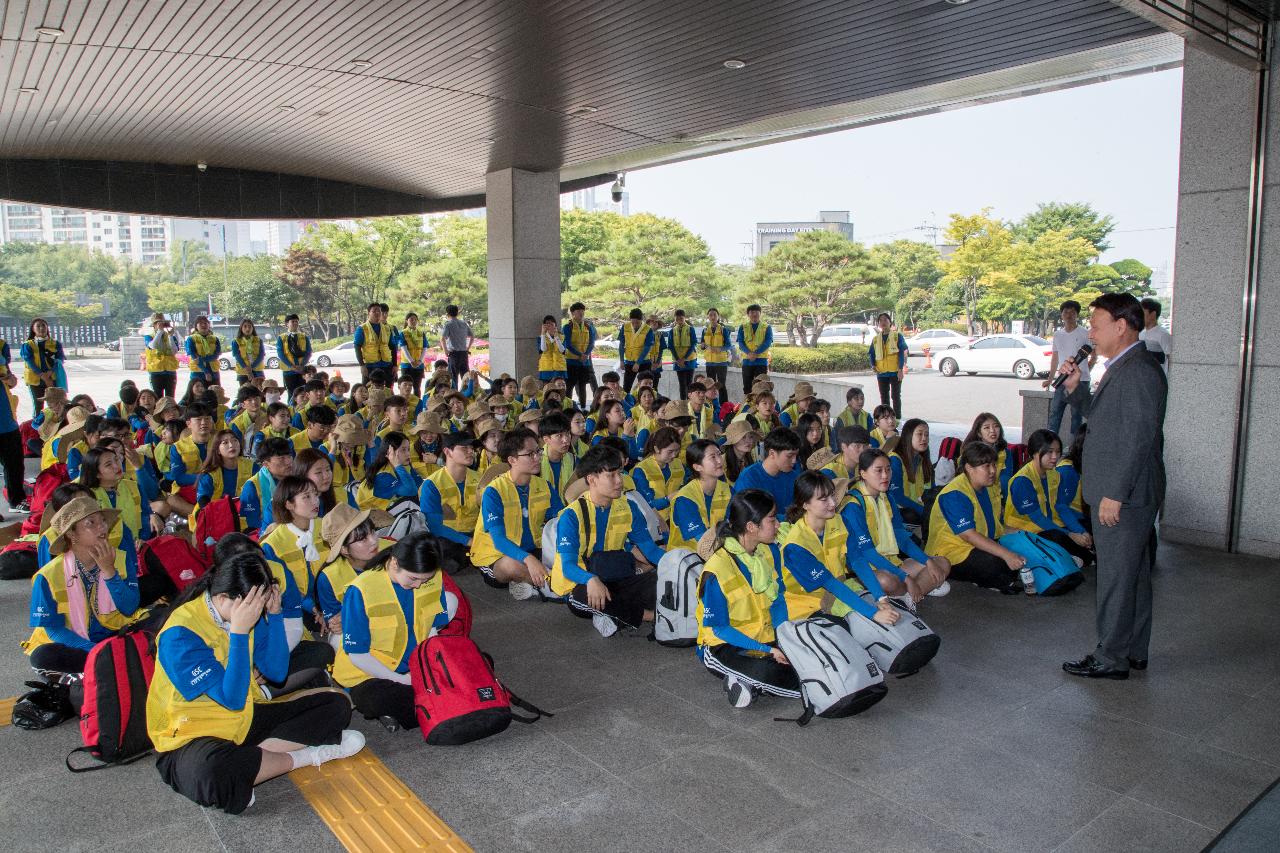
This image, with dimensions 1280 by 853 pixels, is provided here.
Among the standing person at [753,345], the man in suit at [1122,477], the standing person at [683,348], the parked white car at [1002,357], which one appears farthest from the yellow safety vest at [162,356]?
Result: the parked white car at [1002,357]

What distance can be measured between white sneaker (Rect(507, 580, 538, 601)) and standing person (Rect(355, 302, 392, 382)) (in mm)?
8485

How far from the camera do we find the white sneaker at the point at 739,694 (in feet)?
15.2

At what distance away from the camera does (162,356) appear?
1394cm

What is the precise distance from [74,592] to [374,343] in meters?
10.3

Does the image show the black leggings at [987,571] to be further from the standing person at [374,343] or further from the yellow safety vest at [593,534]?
the standing person at [374,343]

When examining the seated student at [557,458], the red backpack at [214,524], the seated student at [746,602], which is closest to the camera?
the seated student at [746,602]

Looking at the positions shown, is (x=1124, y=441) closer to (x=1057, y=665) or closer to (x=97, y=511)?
(x=1057, y=665)

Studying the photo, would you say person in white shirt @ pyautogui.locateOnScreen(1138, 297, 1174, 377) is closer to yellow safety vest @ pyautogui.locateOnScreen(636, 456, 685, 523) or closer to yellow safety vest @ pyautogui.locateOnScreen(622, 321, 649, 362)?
yellow safety vest @ pyautogui.locateOnScreen(636, 456, 685, 523)

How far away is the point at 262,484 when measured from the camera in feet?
21.1

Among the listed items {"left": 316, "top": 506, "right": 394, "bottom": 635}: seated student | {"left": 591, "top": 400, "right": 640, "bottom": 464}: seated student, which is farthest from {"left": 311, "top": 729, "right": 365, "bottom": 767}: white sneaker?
{"left": 591, "top": 400, "right": 640, "bottom": 464}: seated student

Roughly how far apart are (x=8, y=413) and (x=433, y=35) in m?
5.73

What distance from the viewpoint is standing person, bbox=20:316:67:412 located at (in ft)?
41.2

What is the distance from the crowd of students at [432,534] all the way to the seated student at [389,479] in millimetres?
20

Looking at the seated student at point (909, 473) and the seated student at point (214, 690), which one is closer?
the seated student at point (214, 690)
